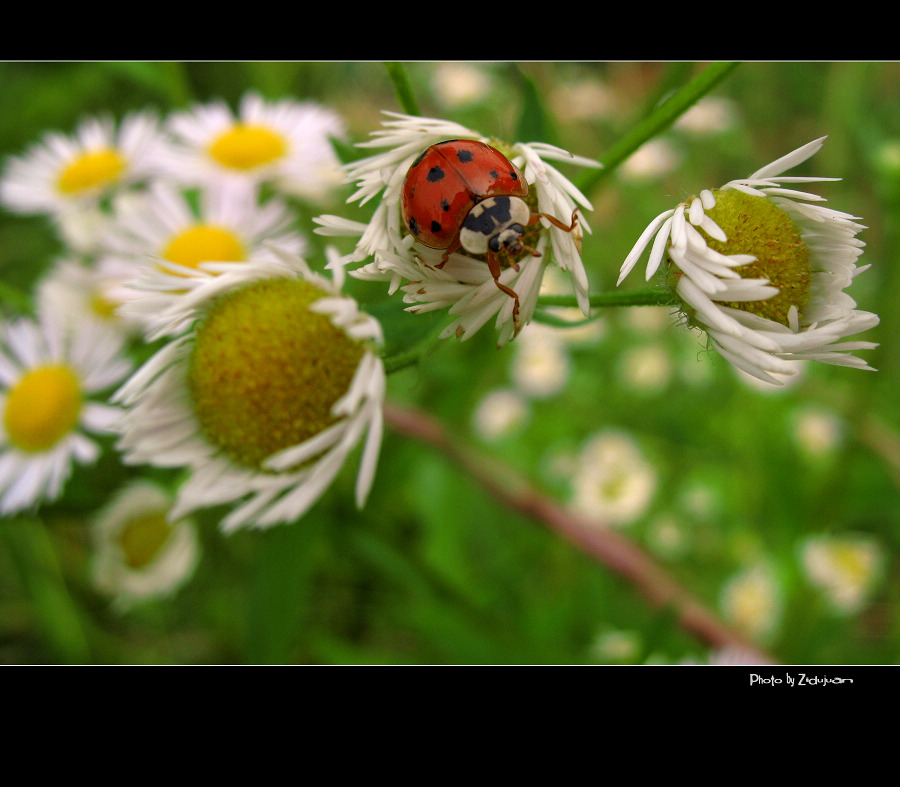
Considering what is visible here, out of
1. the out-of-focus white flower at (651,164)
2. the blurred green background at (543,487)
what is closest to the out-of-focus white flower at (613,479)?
the blurred green background at (543,487)

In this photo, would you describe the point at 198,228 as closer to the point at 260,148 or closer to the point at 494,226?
the point at 260,148

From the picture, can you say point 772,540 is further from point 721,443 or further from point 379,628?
point 379,628

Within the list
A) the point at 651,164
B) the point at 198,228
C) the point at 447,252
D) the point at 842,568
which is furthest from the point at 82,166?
the point at 842,568

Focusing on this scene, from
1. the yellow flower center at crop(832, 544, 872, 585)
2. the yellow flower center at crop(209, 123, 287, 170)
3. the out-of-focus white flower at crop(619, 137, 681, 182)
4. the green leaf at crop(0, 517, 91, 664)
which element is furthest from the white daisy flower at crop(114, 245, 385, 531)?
the out-of-focus white flower at crop(619, 137, 681, 182)

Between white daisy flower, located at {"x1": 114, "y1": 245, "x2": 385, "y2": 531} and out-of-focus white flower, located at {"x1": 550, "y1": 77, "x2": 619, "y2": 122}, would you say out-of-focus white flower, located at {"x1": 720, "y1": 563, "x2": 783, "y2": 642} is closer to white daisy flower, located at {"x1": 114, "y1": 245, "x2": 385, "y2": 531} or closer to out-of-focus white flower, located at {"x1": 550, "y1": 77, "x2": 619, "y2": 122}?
white daisy flower, located at {"x1": 114, "y1": 245, "x2": 385, "y2": 531}

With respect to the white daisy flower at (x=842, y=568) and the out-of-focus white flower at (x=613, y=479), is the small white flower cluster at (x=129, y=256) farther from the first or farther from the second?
the white daisy flower at (x=842, y=568)

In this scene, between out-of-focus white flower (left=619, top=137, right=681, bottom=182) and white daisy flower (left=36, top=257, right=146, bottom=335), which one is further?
out-of-focus white flower (left=619, top=137, right=681, bottom=182)
